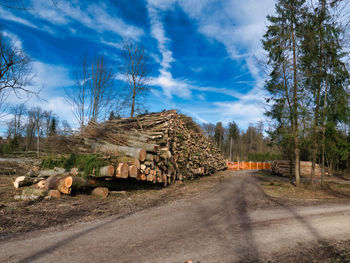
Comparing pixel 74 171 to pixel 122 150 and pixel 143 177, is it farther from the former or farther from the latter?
pixel 143 177

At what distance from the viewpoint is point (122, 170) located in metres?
6.78

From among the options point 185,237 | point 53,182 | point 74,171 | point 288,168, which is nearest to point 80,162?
point 74,171

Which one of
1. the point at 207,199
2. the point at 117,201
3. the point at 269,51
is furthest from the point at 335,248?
the point at 269,51

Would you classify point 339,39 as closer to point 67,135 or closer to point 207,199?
point 207,199

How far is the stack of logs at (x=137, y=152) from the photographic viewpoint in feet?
22.4

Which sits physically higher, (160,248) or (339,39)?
(339,39)

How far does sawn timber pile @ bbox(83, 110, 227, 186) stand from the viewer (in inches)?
311

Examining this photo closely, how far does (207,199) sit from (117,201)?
9.96 ft

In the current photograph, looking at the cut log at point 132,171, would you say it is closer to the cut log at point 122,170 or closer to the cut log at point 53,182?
the cut log at point 122,170

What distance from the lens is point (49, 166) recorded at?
8.20 m

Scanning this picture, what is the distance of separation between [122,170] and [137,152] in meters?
1.07

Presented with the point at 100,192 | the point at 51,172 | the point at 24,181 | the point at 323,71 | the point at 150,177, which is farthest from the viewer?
the point at 323,71

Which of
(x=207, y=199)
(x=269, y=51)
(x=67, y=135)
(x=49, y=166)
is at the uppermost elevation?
(x=269, y=51)

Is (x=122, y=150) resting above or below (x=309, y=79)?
below
